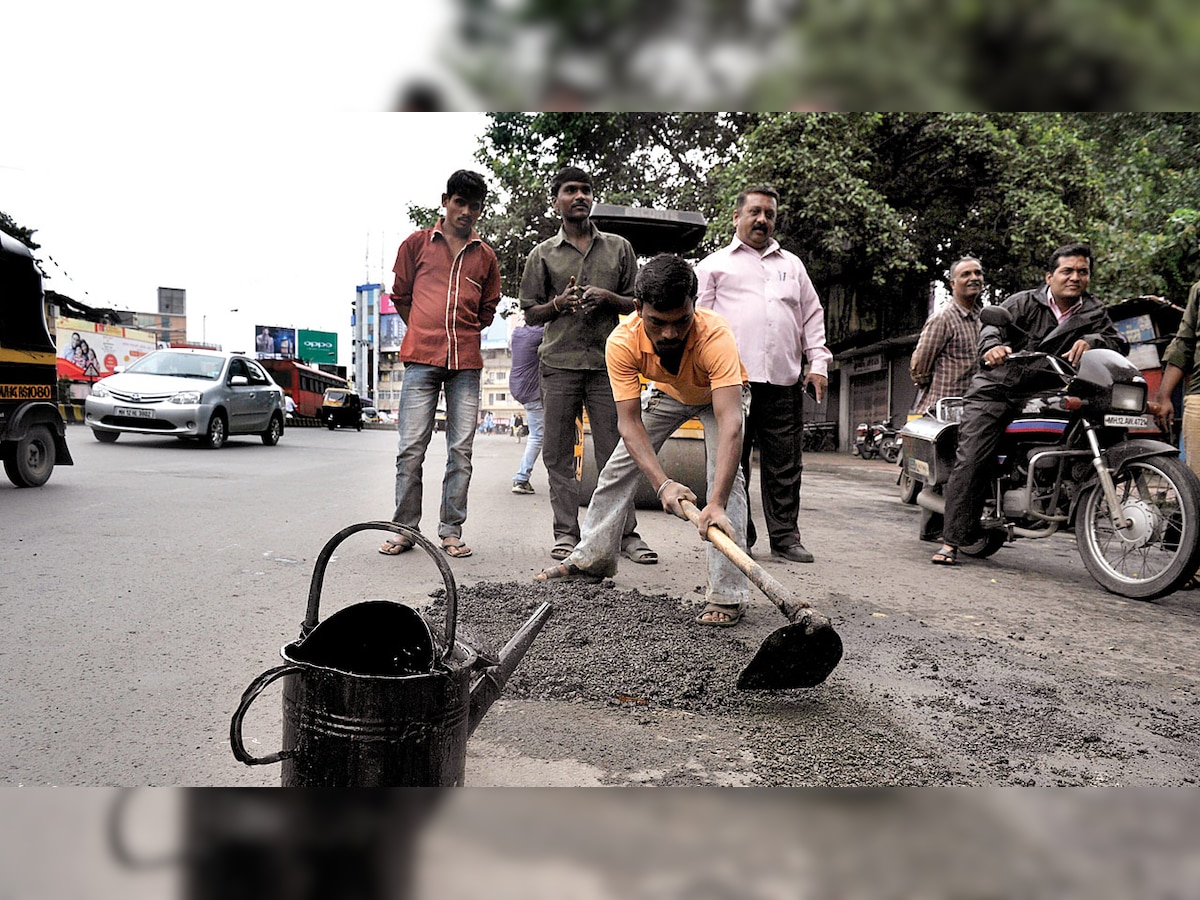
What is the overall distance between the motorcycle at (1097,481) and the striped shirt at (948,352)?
1.51m

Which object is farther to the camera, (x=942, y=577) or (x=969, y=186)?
(x=969, y=186)

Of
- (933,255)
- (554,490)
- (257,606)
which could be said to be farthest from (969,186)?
(257,606)

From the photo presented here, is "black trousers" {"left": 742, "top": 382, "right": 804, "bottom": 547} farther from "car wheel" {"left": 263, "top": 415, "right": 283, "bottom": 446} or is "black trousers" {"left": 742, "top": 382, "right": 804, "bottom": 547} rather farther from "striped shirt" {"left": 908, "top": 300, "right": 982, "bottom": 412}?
"car wheel" {"left": 263, "top": 415, "right": 283, "bottom": 446}

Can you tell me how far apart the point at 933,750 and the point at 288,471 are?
8473 mm

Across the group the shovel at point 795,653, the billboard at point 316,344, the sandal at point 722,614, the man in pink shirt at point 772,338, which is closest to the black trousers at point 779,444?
the man in pink shirt at point 772,338

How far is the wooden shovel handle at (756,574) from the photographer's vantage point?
2.73 m

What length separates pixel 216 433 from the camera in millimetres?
11586

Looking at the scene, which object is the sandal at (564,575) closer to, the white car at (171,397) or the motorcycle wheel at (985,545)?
the motorcycle wheel at (985,545)

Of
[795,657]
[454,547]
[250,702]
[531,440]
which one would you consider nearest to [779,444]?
[454,547]

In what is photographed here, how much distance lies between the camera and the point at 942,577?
4.74m

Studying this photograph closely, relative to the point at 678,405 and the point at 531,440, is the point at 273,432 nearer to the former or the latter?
the point at 531,440

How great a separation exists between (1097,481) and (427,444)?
353 centimetres

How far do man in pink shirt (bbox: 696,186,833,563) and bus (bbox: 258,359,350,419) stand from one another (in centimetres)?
1176

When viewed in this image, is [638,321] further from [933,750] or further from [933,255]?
[933,255]
